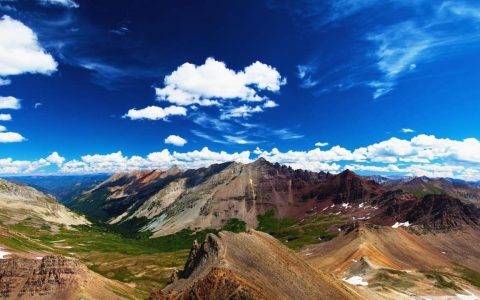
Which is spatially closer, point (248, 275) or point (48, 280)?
point (248, 275)

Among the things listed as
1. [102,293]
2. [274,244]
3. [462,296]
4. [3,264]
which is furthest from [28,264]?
[462,296]

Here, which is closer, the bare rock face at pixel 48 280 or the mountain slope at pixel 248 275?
the mountain slope at pixel 248 275

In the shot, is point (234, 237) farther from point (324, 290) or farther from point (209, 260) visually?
point (324, 290)

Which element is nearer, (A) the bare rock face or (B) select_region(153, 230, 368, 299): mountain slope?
(B) select_region(153, 230, 368, 299): mountain slope

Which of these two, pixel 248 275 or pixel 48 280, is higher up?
pixel 248 275
